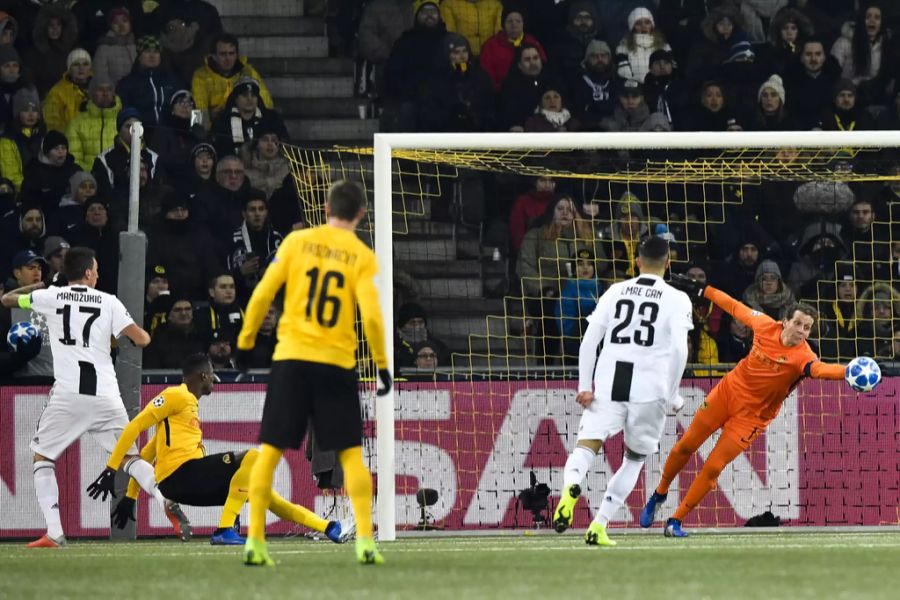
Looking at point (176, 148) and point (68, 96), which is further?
point (68, 96)

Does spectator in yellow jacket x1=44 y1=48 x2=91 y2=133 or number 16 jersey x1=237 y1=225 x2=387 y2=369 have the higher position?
spectator in yellow jacket x1=44 y1=48 x2=91 y2=133

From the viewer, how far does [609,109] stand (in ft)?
54.2

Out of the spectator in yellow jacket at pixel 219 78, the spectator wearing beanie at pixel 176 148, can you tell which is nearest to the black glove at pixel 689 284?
the spectator wearing beanie at pixel 176 148

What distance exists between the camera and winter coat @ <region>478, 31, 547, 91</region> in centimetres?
1686

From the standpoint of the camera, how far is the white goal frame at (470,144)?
38.8 feet

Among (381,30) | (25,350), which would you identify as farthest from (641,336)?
(381,30)

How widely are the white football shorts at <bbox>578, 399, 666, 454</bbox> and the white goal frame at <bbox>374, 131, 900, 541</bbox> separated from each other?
2239 mm

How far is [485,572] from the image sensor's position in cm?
763

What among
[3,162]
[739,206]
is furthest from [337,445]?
[3,162]

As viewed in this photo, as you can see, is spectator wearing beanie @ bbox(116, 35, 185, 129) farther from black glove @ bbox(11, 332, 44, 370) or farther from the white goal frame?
the white goal frame

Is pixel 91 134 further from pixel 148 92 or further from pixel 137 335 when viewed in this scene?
pixel 137 335

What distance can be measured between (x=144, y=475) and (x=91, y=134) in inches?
222

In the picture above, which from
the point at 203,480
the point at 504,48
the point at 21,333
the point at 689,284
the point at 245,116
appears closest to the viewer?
the point at 203,480

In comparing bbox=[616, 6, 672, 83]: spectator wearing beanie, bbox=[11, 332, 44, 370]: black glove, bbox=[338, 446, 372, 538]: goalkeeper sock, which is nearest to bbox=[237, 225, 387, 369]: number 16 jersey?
bbox=[338, 446, 372, 538]: goalkeeper sock
